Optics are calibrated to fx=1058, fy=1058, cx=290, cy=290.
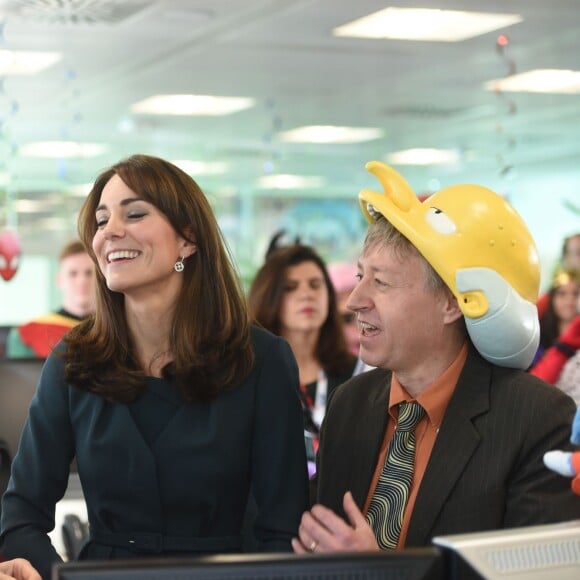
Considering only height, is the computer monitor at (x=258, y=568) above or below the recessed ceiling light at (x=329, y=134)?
below

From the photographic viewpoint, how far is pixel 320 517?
1.71m

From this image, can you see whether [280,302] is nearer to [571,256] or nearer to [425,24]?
[571,256]

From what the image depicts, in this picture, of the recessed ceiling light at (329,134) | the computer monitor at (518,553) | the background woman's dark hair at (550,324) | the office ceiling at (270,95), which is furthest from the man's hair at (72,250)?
the recessed ceiling light at (329,134)

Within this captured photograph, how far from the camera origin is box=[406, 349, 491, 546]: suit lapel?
6.24 feet

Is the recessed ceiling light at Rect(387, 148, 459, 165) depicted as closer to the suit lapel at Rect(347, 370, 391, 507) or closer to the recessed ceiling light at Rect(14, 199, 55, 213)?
the recessed ceiling light at Rect(14, 199, 55, 213)

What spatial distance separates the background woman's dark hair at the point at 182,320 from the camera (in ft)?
7.11

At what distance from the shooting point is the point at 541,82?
29.2 feet

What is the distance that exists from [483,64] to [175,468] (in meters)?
6.98

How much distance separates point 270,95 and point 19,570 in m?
7.96

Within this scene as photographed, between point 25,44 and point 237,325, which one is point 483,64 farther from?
point 237,325

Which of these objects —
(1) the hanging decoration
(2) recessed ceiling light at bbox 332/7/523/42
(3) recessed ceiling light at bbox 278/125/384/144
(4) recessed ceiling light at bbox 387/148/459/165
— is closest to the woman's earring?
(2) recessed ceiling light at bbox 332/7/523/42

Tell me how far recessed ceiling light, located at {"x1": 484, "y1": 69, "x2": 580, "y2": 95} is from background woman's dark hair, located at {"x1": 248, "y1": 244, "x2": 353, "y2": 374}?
4.44 meters

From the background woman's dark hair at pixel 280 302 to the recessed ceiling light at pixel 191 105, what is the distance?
16.5 feet

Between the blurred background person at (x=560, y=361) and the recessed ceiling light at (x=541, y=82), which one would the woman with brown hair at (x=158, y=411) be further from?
the recessed ceiling light at (x=541, y=82)
